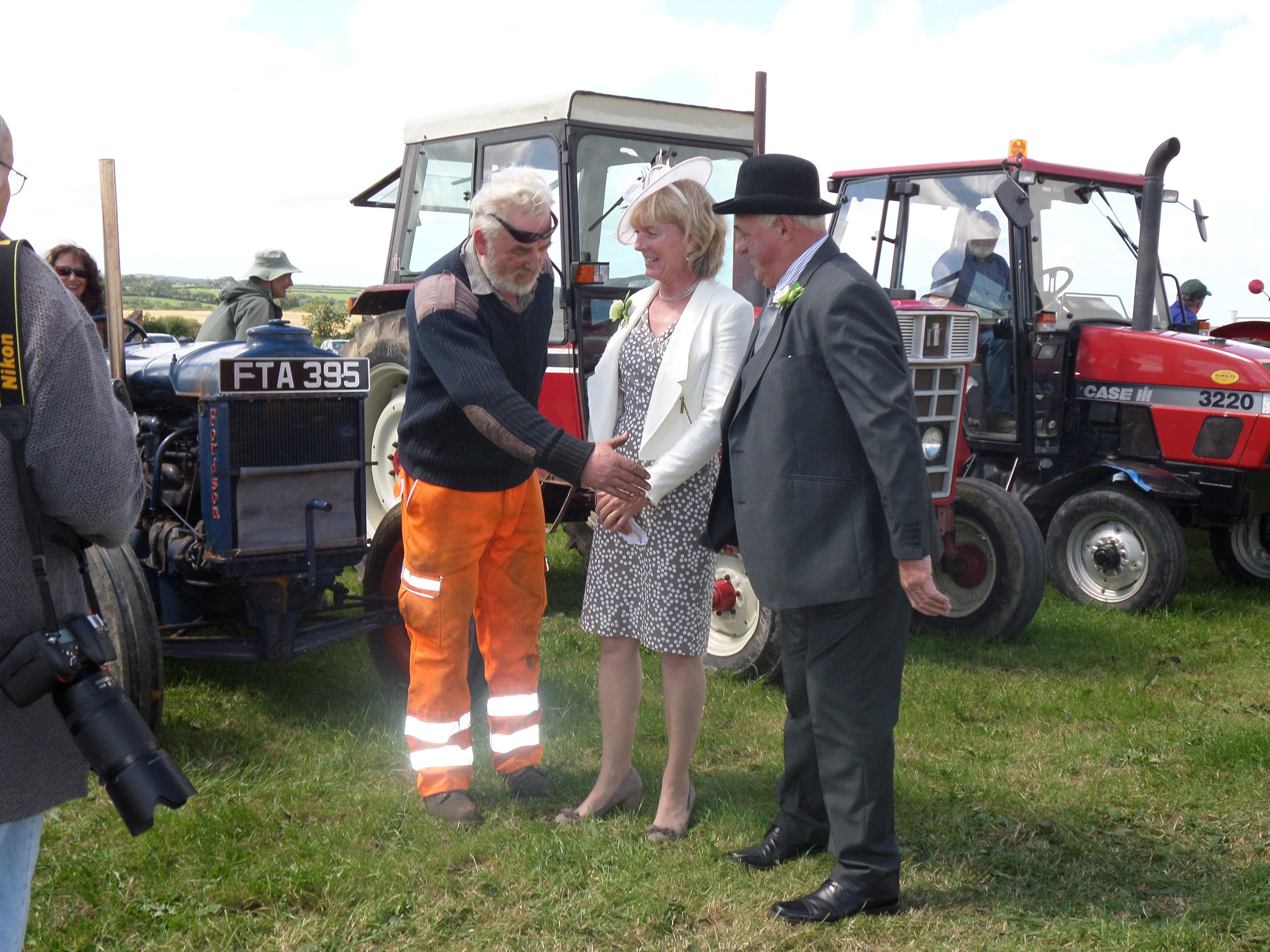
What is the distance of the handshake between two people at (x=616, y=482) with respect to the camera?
307 centimetres

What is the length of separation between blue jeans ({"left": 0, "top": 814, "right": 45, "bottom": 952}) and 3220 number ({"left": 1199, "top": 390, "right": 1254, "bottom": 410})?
625cm

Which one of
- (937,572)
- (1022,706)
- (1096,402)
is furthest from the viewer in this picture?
(1096,402)

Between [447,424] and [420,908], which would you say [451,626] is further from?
[420,908]

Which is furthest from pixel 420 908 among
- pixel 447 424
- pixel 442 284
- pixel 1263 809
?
pixel 1263 809

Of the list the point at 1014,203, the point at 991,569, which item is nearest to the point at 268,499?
the point at 991,569

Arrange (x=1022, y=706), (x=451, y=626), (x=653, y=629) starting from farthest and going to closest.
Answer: (x=1022, y=706)
(x=451, y=626)
(x=653, y=629)

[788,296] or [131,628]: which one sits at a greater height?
[788,296]

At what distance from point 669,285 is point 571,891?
5.27ft

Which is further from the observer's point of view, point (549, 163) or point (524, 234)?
point (549, 163)

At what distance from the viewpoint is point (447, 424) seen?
3312 millimetres

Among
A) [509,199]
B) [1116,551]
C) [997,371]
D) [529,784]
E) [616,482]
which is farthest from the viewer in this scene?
[997,371]

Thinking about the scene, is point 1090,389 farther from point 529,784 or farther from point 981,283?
point 529,784

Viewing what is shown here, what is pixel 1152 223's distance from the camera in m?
6.11

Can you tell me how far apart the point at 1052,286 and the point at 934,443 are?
1.74 metres
